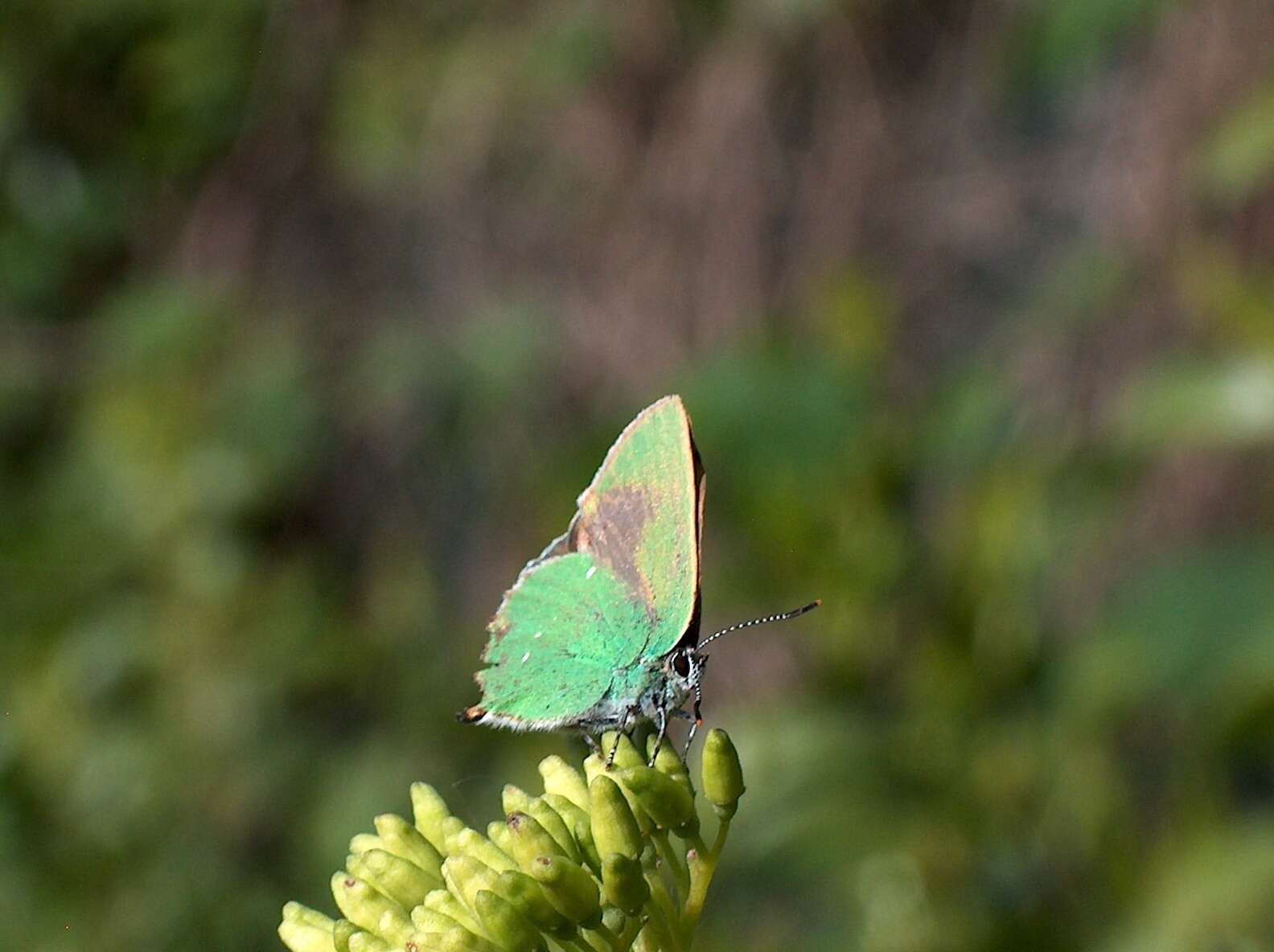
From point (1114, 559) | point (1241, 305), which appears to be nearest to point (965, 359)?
point (1114, 559)

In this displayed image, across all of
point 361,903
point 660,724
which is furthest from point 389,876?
point 660,724

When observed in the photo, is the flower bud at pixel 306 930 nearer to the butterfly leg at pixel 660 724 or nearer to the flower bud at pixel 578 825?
the flower bud at pixel 578 825

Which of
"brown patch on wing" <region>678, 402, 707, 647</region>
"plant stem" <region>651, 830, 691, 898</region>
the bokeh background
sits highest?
the bokeh background

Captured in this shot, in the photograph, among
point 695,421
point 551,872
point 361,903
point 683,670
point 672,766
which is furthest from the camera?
point 695,421

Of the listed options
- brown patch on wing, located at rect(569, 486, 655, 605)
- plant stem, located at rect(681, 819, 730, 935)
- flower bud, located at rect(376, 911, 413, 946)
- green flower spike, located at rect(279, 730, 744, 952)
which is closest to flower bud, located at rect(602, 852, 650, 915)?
green flower spike, located at rect(279, 730, 744, 952)

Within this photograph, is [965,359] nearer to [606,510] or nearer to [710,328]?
[710,328]

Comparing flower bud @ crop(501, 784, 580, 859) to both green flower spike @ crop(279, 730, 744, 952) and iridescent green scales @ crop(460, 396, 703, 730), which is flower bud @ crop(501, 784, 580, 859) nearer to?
green flower spike @ crop(279, 730, 744, 952)

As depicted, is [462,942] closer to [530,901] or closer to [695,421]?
[530,901]
